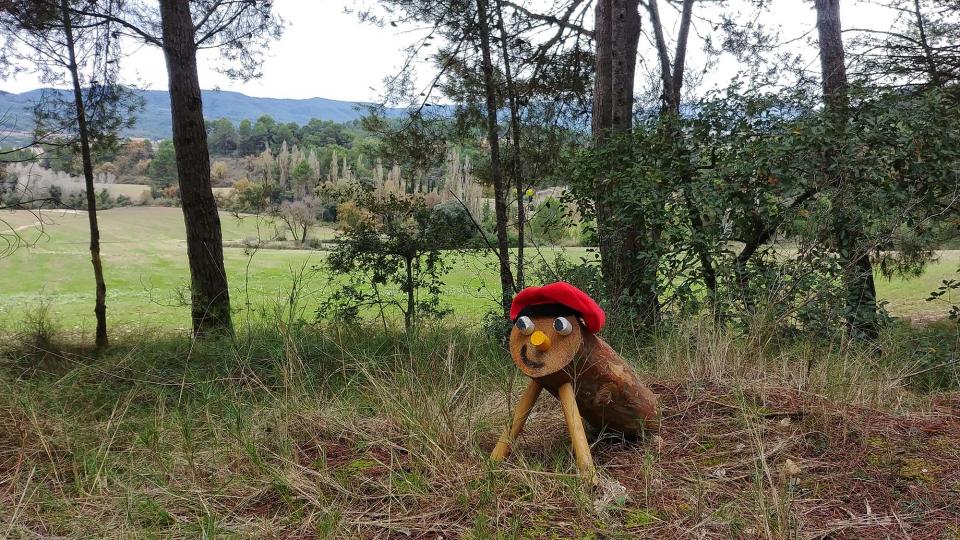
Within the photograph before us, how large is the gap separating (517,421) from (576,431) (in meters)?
0.26

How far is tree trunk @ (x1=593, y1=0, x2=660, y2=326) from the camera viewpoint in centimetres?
570

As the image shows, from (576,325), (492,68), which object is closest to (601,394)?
(576,325)

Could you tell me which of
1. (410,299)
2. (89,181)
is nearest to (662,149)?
(410,299)

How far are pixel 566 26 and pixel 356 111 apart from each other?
132 inches

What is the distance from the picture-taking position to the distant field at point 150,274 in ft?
26.2

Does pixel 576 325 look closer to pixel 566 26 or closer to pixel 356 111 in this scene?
pixel 356 111

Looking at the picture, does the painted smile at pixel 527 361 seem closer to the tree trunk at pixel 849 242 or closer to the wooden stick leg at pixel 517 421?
the wooden stick leg at pixel 517 421

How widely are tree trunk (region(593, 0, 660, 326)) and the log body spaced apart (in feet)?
8.80

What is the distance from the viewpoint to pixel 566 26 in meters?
9.07

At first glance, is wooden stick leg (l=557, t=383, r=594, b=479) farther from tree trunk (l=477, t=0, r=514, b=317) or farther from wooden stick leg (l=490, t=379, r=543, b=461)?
tree trunk (l=477, t=0, r=514, b=317)

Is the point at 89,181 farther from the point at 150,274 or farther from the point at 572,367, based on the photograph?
the point at 572,367

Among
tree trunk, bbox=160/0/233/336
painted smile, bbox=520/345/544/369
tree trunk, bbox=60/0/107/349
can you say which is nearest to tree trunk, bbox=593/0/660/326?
painted smile, bbox=520/345/544/369

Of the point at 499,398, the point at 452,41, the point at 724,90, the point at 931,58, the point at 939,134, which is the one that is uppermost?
the point at 452,41

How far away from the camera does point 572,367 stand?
253cm
